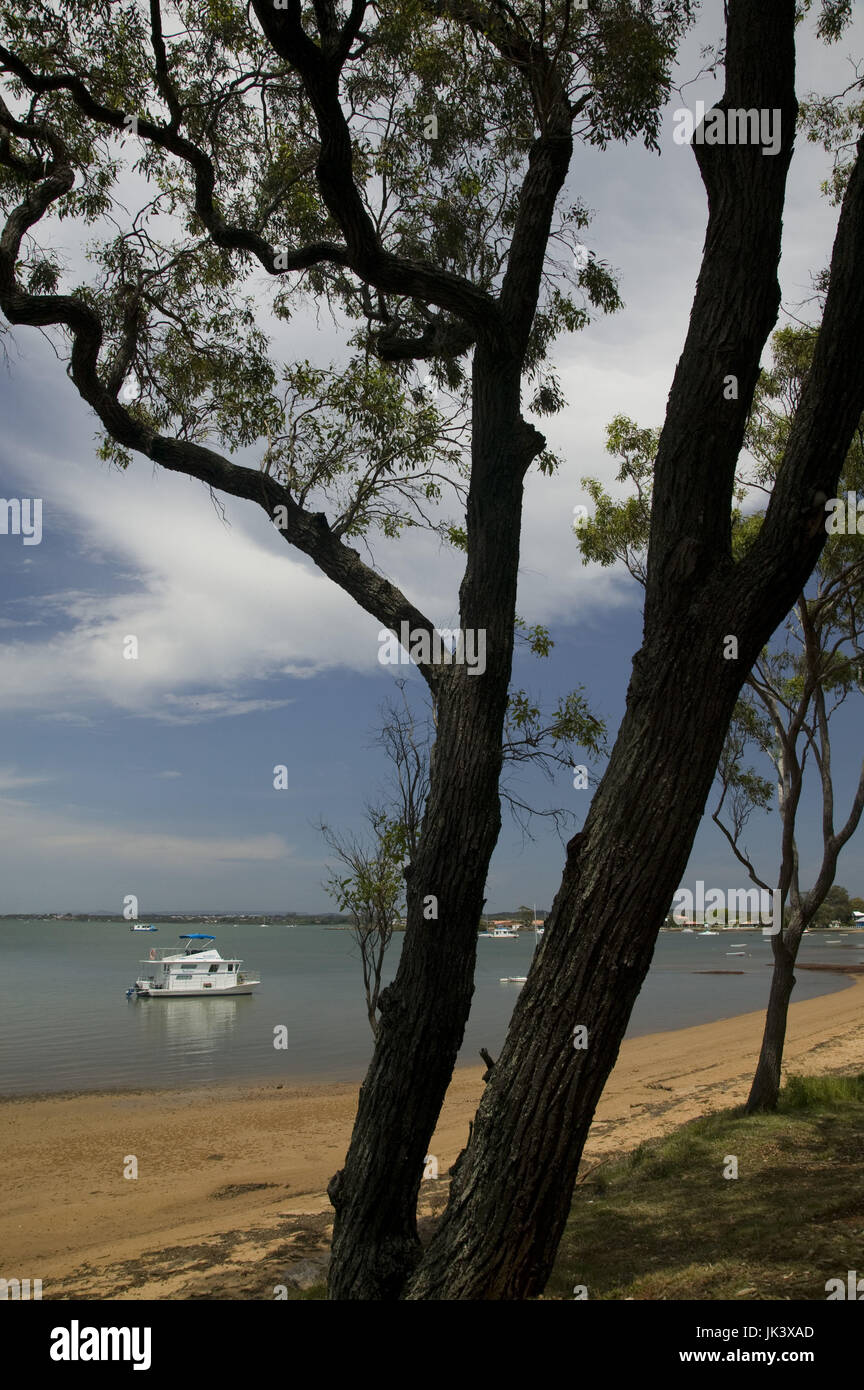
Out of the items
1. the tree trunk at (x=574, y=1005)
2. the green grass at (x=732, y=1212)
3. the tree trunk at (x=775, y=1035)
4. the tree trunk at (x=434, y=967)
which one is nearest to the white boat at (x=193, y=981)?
the green grass at (x=732, y=1212)

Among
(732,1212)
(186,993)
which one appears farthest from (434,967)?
(186,993)

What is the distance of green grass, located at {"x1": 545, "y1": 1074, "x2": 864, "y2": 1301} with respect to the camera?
16.9 ft

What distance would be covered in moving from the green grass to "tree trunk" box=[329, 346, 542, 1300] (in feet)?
5.66

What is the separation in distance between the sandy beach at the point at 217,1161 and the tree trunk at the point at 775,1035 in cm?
209

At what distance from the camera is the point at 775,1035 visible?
10.5 m

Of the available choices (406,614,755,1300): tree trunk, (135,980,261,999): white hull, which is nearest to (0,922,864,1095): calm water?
(135,980,261,999): white hull

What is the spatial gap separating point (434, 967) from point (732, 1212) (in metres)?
3.96

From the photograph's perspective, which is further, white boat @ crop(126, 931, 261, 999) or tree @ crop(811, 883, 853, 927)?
tree @ crop(811, 883, 853, 927)

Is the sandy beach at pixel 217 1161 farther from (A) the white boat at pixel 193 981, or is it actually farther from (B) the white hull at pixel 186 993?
(A) the white boat at pixel 193 981

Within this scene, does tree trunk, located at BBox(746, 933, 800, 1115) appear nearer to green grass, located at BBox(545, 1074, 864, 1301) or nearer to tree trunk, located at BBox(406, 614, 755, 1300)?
green grass, located at BBox(545, 1074, 864, 1301)

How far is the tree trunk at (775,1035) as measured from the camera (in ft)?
34.4

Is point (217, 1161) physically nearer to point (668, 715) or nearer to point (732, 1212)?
point (732, 1212)
